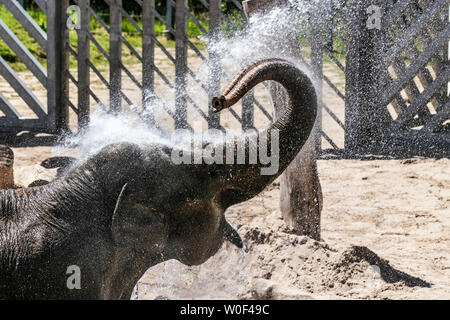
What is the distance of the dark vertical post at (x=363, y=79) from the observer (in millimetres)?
7645

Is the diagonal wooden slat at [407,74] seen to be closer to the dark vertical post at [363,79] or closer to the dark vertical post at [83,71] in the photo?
the dark vertical post at [363,79]

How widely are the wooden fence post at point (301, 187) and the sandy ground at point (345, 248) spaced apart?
12 cm

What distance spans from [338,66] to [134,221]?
5234 millimetres

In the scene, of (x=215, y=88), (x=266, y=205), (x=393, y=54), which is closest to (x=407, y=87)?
(x=393, y=54)

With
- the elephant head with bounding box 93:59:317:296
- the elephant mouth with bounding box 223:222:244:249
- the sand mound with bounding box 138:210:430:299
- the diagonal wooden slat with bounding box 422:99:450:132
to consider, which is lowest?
the sand mound with bounding box 138:210:430:299

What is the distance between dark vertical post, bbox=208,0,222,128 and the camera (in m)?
7.74

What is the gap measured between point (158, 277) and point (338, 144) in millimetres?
3945

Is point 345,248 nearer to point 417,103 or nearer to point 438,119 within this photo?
point 438,119

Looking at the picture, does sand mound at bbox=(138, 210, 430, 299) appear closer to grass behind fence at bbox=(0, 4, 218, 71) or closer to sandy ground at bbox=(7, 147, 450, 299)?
sandy ground at bbox=(7, 147, 450, 299)

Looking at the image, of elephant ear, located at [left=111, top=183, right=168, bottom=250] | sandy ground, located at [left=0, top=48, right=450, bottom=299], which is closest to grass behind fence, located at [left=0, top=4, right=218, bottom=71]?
sandy ground, located at [left=0, top=48, right=450, bottom=299]

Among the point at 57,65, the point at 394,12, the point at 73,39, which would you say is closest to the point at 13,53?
the point at 73,39

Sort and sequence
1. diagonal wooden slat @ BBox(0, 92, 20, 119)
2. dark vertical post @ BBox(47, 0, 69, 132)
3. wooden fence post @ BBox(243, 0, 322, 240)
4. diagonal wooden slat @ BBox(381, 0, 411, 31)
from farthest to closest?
diagonal wooden slat @ BBox(0, 92, 20, 119), dark vertical post @ BBox(47, 0, 69, 132), diagonal wooden slat @ BBox(381, 0, 411, 31), wooden fence post @ BBox(243, 0, 322, 240)

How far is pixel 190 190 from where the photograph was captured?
2.95 metres

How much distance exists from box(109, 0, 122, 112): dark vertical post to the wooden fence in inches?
0.4
